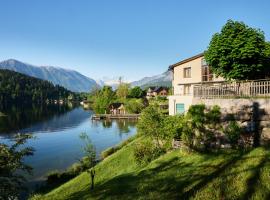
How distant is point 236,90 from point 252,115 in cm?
375

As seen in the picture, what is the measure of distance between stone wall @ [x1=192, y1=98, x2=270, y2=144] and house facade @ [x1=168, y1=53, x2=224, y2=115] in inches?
1129

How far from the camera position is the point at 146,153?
32.1 metres

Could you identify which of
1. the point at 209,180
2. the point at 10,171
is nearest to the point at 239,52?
the point at 209,180

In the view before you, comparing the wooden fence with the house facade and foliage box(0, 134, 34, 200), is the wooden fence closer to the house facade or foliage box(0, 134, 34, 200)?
foliage box(0, 134, 34, 200)

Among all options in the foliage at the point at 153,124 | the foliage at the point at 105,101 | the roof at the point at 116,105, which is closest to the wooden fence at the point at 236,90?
the foliage at the point at 153,124

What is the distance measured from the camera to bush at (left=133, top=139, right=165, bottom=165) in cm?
3064

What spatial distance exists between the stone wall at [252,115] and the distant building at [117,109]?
11613cm

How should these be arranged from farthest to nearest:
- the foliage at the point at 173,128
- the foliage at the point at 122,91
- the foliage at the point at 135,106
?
the foliage at the point at 122,91, the foliage at the point at 135,106, the foliage at the point at 173,128

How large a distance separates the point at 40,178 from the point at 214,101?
2872cm

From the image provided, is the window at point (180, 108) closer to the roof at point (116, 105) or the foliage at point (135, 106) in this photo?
the foliage at point (135, 106)

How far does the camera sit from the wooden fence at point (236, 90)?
2256 centimetres

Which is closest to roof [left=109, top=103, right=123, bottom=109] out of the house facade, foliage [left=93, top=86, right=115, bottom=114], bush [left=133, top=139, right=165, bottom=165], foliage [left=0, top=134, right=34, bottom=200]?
foliage [left=93, top=86, right=115, bottom=114]

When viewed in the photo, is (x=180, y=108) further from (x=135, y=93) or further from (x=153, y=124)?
(x=135, y=93)

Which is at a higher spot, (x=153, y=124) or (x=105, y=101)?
(x=105, y=101)
